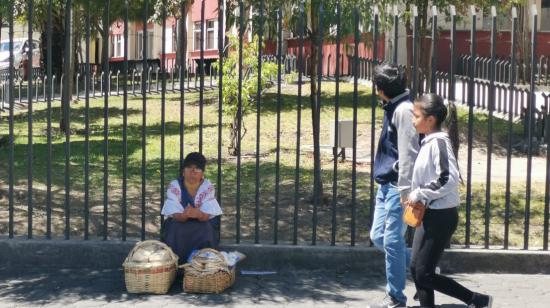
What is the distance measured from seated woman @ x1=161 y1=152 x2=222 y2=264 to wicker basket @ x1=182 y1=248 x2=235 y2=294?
33cm

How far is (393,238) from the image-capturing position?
20.7 ft

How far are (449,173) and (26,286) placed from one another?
3471 millimetres

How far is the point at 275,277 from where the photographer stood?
7.60m

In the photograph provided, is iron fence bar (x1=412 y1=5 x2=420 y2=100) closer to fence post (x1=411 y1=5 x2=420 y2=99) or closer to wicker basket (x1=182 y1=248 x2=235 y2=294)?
fence post (x1=411 y1=5 x2=420 y2=99)

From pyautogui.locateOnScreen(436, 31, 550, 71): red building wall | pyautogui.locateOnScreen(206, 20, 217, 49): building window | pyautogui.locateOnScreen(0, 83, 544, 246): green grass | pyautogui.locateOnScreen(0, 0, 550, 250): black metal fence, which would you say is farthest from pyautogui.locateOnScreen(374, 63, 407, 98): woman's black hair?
pyautogui.locateOnScreen(206, 20, 217, 49): building window

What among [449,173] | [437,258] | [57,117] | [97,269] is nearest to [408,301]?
[437,258]

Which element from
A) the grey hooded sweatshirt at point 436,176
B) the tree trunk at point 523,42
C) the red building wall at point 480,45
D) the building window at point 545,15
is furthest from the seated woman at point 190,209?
the building window at point 545,15

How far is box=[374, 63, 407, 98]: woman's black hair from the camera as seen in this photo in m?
6.37

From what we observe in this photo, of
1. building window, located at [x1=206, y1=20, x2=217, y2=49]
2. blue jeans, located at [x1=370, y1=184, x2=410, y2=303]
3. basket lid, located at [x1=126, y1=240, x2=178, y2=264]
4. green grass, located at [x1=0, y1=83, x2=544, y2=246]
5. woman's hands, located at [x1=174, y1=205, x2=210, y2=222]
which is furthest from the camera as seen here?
building window, located at [x1=206, y1=20, x2=217, y2=49]

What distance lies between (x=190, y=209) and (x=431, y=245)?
2135mm

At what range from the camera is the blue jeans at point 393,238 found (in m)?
6.30

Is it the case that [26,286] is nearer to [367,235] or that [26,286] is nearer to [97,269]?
[97,269]

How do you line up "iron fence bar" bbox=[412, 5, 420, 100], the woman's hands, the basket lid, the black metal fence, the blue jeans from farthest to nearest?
1. the black metal fence
2. "iron fence bar" bbox=[412, 5, 420, 100]
3. the woman's hands
4. the basket lid
5. the blue jeans

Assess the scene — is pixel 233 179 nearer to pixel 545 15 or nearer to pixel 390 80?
pixel 390 80
